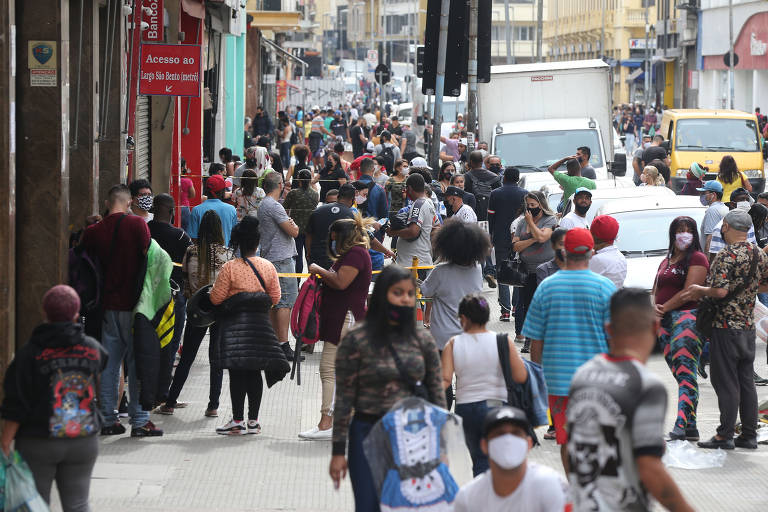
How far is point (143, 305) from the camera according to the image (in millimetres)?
9398

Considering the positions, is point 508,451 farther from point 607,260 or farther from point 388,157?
point 388,157

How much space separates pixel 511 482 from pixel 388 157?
1969 centimetres

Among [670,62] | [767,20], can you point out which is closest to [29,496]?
[767,20]

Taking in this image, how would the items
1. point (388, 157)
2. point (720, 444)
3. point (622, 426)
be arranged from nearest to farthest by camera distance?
point (622, 426) → point (720, 444) → point (388, 157)

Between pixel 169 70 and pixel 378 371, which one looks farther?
pixel 169 70

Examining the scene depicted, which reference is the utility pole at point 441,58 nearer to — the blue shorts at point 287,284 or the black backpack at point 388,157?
the black backpack at point 388,157

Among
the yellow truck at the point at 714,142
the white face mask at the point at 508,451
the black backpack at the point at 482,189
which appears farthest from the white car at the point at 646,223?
the yellow truck at the point at 714,142

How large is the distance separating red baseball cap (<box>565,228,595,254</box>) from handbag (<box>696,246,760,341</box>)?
6.81ft

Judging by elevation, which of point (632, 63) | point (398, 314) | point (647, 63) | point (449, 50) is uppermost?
point (632, 63)

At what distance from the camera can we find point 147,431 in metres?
9.76

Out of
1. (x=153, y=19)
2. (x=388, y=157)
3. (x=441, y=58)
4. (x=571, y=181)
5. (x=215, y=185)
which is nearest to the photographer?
(x=215, y=185)

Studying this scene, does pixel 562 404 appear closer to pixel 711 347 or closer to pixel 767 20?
pixel 711 347

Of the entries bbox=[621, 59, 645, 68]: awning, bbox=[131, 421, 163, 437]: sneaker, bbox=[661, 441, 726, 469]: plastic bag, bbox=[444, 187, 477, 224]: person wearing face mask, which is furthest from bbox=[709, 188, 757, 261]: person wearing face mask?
bbox=[621, 59, 645, 68]: awning

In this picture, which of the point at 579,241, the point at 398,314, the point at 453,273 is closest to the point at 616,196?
the point at 453,273
